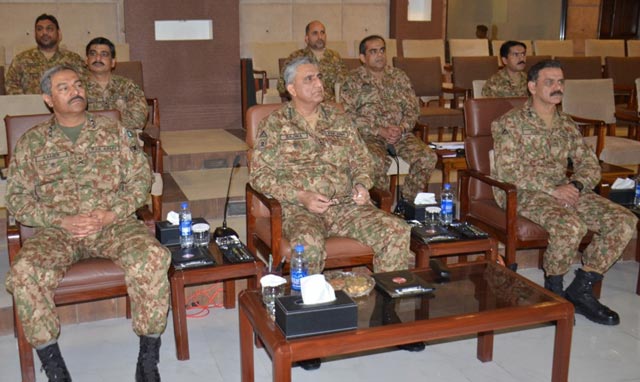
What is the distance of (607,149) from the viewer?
5.31 m

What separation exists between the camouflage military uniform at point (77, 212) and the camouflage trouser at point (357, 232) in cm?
61

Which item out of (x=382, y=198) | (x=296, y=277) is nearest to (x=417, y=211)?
(x=382, y=198)

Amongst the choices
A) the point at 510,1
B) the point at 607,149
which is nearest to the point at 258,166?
the point at 607,149

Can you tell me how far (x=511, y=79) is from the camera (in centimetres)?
572

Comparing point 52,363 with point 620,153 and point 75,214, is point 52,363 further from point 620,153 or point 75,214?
point 620,153

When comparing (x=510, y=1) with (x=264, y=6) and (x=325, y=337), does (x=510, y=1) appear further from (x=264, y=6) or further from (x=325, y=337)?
(x=325, y=337)

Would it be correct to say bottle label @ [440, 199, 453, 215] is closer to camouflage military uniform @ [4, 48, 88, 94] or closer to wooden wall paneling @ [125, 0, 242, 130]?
camouflage military uniform @ [4, 48, 88, 94]

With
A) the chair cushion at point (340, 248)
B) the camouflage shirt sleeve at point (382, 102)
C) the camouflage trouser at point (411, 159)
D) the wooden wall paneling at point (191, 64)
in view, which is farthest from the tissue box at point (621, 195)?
the wooden wall paneling at point (191, 64)

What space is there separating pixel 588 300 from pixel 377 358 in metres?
1.21

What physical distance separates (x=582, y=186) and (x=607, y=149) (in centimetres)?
174

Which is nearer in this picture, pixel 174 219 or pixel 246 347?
pixel 246 347

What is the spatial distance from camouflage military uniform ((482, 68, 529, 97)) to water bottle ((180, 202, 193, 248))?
3241mm

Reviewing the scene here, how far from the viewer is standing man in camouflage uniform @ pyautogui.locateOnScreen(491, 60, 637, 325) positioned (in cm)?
353

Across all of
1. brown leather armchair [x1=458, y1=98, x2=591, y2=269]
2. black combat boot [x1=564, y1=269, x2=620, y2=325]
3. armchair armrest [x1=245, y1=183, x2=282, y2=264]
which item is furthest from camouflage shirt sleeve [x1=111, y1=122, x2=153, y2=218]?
black combat boot [x1=564, y1=269, x2=620, y2=325]
